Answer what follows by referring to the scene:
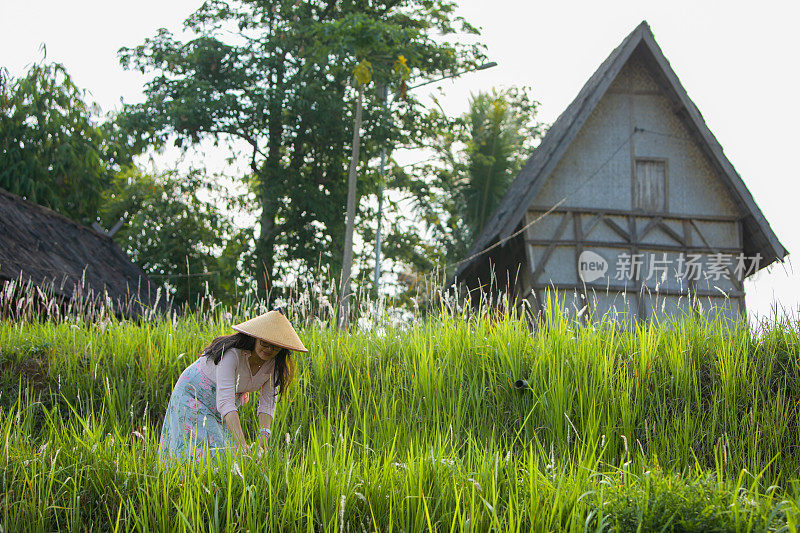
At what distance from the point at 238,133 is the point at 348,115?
3.06m

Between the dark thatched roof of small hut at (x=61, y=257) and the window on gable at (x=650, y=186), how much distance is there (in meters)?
8.73

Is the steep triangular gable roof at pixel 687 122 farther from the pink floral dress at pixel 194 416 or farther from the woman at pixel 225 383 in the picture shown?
the pink floral dress at pixel 194 416

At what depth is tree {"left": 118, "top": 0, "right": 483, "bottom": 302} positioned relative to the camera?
19.4m

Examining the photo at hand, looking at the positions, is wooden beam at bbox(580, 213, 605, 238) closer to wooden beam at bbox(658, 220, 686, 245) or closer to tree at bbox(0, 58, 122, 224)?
wooden beam at bbox(658, 220, 686, 245)

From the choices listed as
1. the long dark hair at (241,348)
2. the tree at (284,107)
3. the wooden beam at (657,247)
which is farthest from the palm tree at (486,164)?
the long dark hair at (241,348)

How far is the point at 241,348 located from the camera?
17.2 feet

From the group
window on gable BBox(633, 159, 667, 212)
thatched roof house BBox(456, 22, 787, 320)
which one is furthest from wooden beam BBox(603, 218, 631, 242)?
window on gable BBox(633, 159, 667, 212)

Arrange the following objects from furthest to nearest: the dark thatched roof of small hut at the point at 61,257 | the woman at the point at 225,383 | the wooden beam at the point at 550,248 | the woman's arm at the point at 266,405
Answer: the wooden beam at the point at 550,248, the dark thatched roof of small hut at the point at 61,257, the woman's arm at the point at 266,405, the woman at the point at 225,383

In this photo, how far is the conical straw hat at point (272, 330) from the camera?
5.09 m

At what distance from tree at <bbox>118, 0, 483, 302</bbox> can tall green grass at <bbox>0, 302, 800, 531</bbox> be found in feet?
38.2

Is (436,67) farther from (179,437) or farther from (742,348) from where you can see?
(179,437)

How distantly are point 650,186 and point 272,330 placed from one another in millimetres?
11141

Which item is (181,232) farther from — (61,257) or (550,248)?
(550,248)

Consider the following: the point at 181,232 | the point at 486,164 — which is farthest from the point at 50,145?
the point at 486,164
